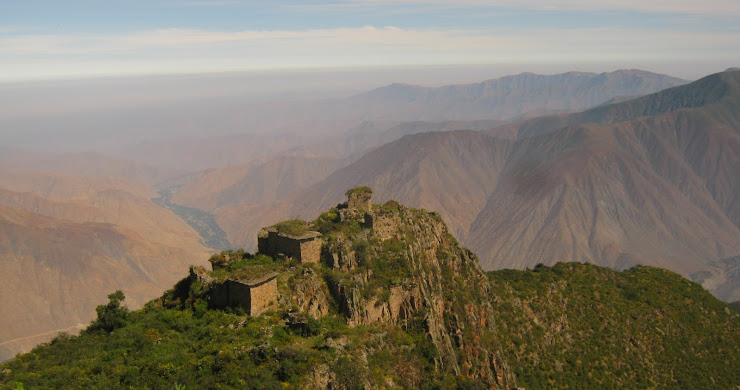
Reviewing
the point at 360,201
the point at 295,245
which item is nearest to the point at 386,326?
the point at 295,245

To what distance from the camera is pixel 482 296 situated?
45.0 meters

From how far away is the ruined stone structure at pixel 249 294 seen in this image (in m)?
27.7

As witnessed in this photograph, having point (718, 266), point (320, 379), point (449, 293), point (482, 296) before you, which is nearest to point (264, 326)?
point (320, 379)

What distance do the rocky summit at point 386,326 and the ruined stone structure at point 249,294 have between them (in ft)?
0.31

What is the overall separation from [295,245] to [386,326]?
811cm

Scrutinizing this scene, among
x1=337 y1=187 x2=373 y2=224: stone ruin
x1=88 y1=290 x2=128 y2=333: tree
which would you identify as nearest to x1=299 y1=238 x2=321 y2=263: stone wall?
x1=337 y1=187 x2=373 y2=224: stone ruin

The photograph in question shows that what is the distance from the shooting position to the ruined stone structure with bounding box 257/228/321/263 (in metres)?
33.9

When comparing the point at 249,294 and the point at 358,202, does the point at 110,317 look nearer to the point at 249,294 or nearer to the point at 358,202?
the point at 249,294

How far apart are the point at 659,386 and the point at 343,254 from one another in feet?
110

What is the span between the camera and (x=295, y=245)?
34250mm

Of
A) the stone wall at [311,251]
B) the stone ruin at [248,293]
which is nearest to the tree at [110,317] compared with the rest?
the stone ruin at [248,293]

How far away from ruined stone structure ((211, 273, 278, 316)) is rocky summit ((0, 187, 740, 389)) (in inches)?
3.7

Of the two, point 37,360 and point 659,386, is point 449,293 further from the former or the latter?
point 37,360

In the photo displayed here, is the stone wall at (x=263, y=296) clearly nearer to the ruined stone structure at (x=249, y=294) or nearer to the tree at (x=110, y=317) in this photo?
the ruined stone structure at (x=249, y=294)
